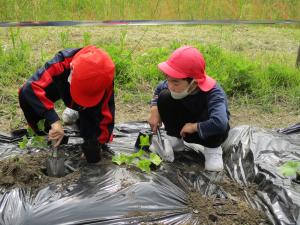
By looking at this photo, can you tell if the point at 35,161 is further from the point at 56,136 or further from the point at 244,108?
the point at 244,108

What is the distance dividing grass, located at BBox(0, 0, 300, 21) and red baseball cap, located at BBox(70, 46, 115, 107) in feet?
10.3

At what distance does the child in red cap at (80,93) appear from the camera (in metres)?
1.86

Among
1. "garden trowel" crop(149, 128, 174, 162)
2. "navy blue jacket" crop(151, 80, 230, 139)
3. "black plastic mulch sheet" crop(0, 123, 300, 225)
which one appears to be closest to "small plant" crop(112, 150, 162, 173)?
"black plastic mulch sheet" crop(0, 123, 300, 225)

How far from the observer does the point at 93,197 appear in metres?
1.74

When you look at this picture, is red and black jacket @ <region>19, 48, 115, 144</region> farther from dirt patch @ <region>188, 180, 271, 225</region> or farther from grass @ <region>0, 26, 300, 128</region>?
grass @ <region>0, 26, 300, 128</region>

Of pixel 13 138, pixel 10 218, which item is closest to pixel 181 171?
pixel 10 218

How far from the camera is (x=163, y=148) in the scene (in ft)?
7.29

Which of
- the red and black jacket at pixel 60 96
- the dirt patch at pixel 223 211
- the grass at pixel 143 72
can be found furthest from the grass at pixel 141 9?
the dirt patch at pixel 223 211

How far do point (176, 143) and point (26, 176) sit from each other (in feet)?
2.79

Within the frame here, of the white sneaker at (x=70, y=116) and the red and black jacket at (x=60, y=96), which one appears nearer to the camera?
the red and black jacket at (x=60, y=96)

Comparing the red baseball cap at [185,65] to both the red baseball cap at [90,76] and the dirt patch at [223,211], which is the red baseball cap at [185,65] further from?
the dirt patch at [223,211]

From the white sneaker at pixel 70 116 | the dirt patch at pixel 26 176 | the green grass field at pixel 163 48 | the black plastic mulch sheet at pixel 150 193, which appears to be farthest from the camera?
the green grass field at pixel 163 48

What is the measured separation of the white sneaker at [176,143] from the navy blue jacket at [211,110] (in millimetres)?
225

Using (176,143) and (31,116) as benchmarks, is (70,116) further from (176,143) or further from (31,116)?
(176,143)
